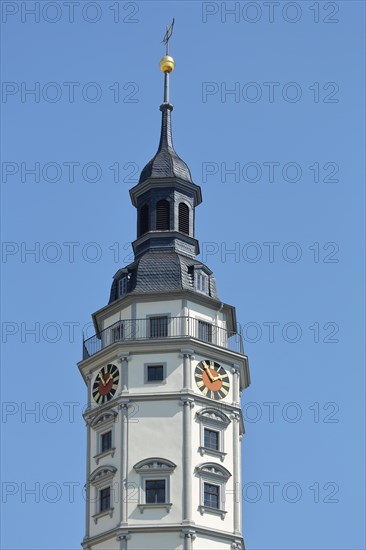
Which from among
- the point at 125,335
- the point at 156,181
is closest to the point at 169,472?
the point at 125,335

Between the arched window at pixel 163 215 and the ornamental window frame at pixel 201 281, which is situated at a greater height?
the arched window at pixel 163 215

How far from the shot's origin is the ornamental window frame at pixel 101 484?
321 feet

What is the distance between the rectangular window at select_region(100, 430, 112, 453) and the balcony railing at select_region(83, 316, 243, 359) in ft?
15.7

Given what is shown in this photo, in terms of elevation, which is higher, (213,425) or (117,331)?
(117,331)

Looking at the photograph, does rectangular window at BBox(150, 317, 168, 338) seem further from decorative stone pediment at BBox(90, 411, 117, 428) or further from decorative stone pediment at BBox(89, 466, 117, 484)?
decorative stone pediment at BBox(89, 466, 117, 484)

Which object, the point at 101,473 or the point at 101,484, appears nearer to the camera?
the point at 101,484

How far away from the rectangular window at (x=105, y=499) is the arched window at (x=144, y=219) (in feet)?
51.3

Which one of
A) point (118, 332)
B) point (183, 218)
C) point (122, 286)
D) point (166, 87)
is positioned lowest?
point (118, 332)

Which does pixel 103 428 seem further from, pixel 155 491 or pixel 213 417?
pixel 213 417

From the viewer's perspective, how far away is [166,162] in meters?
110

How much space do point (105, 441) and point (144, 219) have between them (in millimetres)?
13982

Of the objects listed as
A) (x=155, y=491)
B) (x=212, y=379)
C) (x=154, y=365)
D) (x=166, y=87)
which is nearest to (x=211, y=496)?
(x=155, y=491)

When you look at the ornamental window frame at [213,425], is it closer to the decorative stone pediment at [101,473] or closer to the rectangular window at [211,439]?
the rectangular window at [211,439]

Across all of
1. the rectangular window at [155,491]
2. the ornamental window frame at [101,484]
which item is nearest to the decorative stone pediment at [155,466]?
the rectangular window at [155,491]
